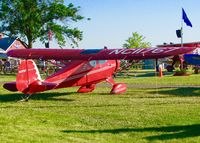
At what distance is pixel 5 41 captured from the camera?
87312 millimetres

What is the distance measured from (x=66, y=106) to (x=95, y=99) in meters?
2.37

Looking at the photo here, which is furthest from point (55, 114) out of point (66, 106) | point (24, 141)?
point (24, 141)

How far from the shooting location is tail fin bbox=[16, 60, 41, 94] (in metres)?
15.1

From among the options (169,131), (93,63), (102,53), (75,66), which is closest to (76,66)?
(75,66)

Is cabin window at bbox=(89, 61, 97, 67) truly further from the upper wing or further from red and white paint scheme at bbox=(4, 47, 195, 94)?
the upper wing

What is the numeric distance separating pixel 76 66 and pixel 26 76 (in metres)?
2.79

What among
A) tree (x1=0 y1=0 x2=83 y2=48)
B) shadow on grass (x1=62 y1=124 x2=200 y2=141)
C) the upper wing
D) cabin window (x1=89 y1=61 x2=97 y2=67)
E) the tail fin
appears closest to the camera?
shadow on grass (x1=62 y1=124 x2=200 y2=141)

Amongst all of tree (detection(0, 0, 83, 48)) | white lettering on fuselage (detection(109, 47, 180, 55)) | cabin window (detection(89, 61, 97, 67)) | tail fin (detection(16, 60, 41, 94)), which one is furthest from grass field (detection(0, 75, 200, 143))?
tree (detection(0, 0, 83, 48))

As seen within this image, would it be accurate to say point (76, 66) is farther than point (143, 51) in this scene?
Yes

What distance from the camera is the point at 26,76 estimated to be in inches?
606

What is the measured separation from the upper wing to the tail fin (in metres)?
1.34

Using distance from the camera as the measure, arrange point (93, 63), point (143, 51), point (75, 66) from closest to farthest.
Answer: point (143, 51), point (75, 66), point (93, 63)

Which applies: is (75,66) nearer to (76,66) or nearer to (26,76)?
(76,66)

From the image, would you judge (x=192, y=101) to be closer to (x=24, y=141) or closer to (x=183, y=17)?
(x=24, y=141)
